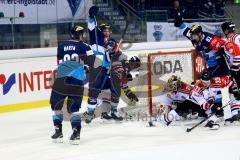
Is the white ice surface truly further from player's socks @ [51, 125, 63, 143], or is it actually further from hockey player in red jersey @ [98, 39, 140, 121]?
hockey player in red jersey @ [98, 39, 140, 121]

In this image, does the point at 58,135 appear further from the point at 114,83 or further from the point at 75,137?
the point at 114,83

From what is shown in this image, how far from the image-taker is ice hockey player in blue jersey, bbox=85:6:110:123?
21.5 ft

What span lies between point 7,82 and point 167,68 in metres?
2.29

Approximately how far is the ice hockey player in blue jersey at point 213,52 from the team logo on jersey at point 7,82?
9.28ft

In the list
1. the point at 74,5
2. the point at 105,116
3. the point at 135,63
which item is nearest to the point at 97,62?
the point at 105,116

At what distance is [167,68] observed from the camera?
7184mm

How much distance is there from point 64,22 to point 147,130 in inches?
210

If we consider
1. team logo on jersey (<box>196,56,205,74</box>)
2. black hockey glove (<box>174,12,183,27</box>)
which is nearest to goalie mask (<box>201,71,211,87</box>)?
black hockey glove (<box>174,12,183,27</box>)

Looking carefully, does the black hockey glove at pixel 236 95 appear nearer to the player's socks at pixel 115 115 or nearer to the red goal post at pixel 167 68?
the red goal post at pixel 167 68

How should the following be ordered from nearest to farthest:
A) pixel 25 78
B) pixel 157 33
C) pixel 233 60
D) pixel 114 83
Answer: pixel 233 60 < pixel 114 83 < pixel 25 78 < pixel 157 33

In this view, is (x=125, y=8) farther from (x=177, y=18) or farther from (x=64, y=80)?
(x=64, y=80)

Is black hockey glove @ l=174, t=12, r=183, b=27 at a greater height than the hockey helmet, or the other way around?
black hockey glove @ l=174, t=12, r=183, b=27

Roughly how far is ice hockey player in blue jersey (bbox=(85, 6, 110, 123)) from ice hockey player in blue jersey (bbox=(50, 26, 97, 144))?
1089mm

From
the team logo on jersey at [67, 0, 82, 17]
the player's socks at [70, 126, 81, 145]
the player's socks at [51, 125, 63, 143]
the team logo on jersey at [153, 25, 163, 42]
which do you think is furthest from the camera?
the team logo on jersey at [153, 25, 163, 42]
